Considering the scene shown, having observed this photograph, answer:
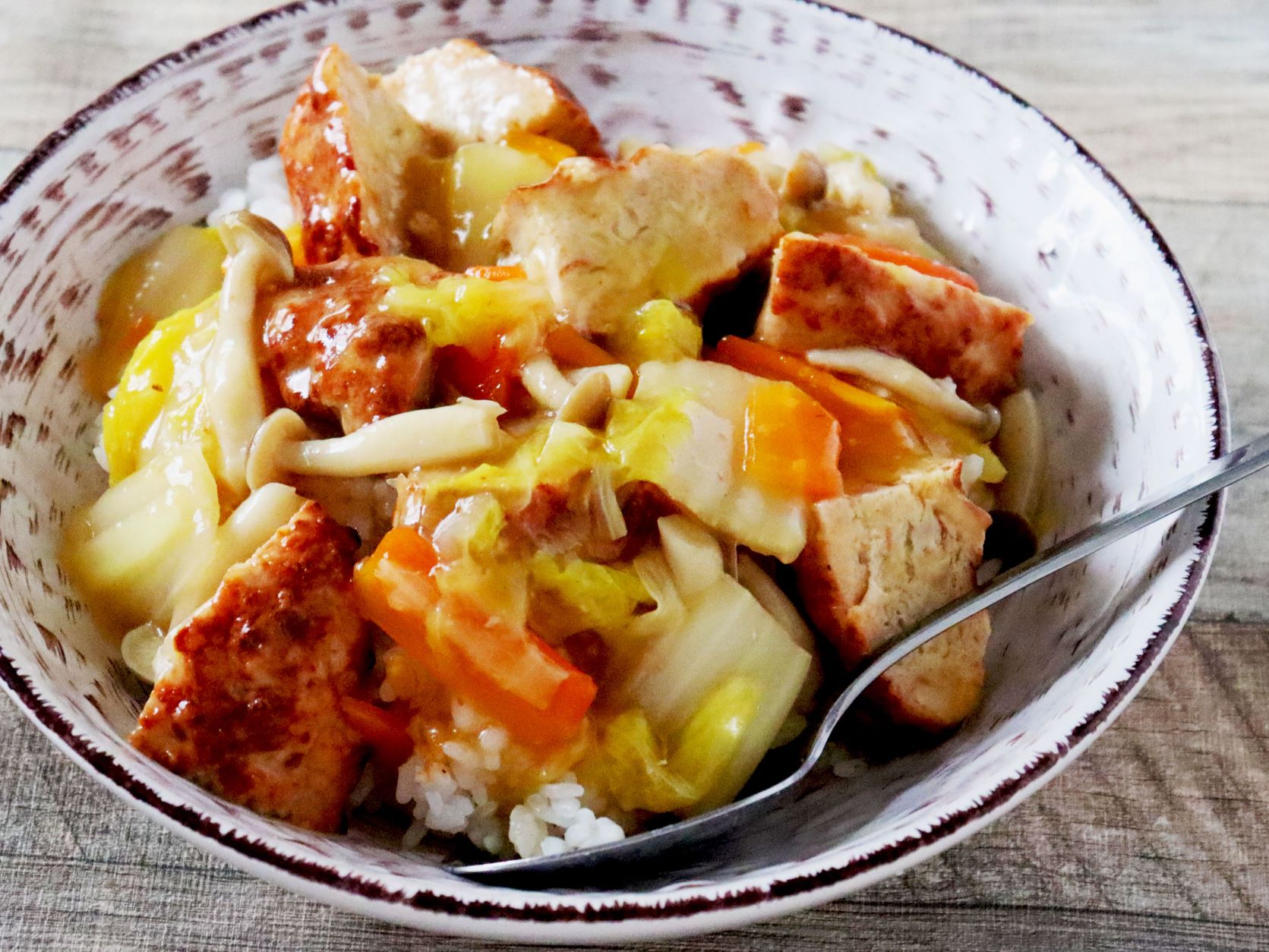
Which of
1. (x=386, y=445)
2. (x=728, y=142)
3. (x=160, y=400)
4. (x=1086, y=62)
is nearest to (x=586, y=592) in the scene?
(x=386, y=445)

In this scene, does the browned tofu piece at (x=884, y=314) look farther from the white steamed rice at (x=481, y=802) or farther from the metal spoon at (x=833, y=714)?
the white steamed rice at (x=481, y=802)

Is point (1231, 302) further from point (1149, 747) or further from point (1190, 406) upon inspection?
point (1149, 747)

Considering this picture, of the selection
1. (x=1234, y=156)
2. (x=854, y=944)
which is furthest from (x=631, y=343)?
(x=1234, y=156)

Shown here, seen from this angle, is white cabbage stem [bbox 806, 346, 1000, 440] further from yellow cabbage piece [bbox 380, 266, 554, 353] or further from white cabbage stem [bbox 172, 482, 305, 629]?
white cabbage stem [bbox 172, 482, 305, 629]

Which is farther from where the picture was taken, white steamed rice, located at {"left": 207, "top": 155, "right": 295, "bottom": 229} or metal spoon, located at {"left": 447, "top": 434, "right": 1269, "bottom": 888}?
white steamed rice, located at {"left": 207, "top": 155, "right": 295, "bottom": 229}

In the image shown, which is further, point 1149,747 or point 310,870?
point 1149,747

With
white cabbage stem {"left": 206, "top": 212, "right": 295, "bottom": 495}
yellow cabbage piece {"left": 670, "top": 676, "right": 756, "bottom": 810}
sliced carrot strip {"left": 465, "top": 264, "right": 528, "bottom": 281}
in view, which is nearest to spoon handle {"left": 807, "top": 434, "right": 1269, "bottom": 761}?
yellow cabbage piece {"left": 670, "top": 676, "right": 756, "bottom": 810}
